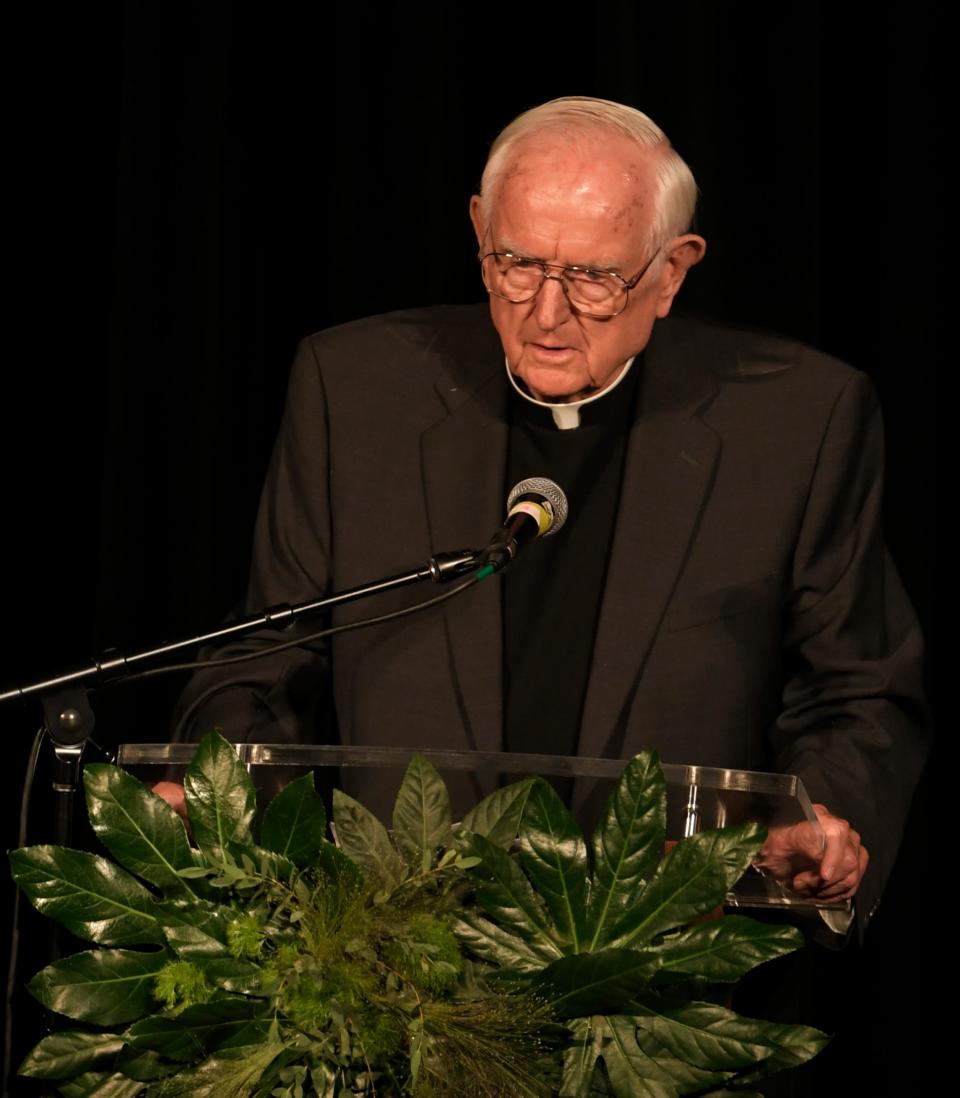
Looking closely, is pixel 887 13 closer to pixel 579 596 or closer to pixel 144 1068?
pixel 579 596

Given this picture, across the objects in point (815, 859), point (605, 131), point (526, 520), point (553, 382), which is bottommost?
point (815, 859)

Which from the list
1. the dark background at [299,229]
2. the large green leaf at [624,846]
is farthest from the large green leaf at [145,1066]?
the dark background at [299,229]

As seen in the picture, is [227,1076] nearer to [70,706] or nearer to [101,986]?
[101,986]

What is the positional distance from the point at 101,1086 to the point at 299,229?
2222mm

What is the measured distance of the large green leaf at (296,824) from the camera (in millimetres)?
1329

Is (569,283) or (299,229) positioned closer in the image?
(569,283)

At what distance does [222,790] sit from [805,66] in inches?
83.0

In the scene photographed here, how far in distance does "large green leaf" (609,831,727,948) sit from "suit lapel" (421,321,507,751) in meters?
0.94

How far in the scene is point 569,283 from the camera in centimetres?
223

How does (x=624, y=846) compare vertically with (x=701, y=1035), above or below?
above

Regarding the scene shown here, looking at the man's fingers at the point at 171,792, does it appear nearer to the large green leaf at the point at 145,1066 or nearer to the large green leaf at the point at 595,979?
the large green leaf at the point at 145,1066

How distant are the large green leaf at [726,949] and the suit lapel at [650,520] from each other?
36.8 inches

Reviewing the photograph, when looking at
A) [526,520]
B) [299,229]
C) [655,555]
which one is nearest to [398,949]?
[526,520]

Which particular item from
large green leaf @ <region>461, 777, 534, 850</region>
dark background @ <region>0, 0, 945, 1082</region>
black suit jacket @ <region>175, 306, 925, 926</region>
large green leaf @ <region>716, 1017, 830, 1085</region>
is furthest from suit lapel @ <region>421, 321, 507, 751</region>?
large green leaf @ <region>716, 1017, 830, 1085</region>
